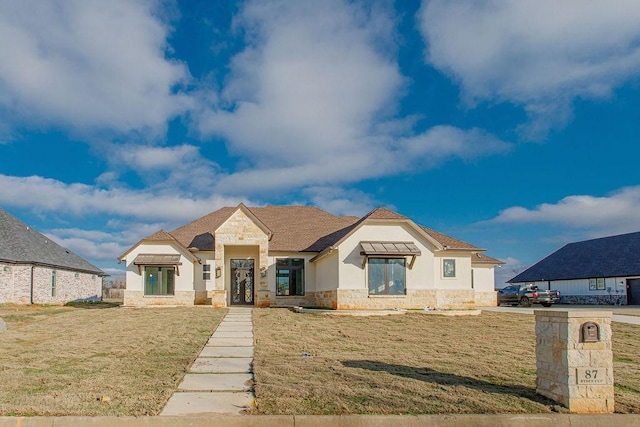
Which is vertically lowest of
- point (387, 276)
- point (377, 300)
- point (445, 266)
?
point (377, 300)

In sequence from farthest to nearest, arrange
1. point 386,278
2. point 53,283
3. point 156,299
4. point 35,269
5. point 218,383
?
point 53,283 → point 35,269 → point 156,299 → point 386,278 → point 218,383

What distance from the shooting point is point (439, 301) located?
24.6 m

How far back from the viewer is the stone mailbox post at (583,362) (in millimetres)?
6652

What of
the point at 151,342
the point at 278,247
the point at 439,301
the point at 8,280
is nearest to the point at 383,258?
the point at 439,301

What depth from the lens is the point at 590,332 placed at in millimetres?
6746

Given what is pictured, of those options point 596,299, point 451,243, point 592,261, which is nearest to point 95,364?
point 451,243

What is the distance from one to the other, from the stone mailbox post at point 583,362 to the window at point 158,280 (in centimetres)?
2176

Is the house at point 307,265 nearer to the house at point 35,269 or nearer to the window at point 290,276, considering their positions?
the window at point 290,276

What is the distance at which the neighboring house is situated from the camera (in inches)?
1411

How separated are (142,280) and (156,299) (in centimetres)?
121

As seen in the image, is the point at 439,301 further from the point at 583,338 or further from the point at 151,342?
the point at 583,338

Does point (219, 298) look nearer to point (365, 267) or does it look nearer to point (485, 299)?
point (365, 267)

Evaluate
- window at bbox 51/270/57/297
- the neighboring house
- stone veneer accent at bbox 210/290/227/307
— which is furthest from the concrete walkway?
the neighboring house

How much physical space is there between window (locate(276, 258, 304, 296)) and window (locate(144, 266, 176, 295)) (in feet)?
18.1
